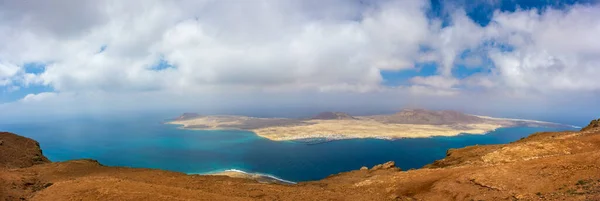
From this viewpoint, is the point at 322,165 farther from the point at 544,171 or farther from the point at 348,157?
the point at 544,171

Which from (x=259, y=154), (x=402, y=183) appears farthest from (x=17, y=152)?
(x=259, y=154)

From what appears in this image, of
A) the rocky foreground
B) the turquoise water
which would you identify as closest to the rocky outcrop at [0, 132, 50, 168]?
the rocky foreground

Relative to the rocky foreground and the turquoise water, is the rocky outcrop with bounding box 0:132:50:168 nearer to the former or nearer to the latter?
the rocky foreground

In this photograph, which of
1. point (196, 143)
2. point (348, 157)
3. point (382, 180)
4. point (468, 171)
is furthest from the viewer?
point (196, 143)

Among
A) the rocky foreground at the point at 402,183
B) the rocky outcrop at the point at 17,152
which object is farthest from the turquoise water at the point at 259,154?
the rocky foreground at the point at 402,183

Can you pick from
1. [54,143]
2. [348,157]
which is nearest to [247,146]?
[348,157]

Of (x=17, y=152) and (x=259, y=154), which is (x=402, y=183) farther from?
(x=259, y=154)
